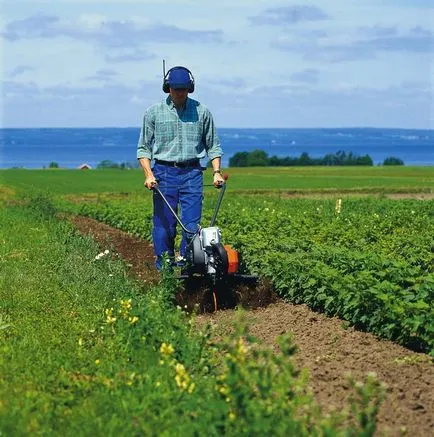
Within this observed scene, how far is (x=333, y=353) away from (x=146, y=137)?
11.2 feet

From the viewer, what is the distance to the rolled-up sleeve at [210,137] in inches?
383

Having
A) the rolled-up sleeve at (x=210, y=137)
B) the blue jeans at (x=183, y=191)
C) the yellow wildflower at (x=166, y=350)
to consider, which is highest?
the rolled-up sleeve at (x=210, y=137)

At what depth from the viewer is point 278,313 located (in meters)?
9.00

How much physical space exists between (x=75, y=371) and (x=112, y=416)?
1.20 metres

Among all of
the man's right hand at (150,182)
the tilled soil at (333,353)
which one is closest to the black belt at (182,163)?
the man's right hand at (150,182)

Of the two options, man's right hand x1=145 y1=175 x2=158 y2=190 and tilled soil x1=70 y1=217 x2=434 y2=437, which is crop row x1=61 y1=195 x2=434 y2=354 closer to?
tilled soil x1=70 y1=217 x2=434 y2=437

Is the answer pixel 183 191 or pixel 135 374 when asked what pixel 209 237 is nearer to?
pixel 183 191

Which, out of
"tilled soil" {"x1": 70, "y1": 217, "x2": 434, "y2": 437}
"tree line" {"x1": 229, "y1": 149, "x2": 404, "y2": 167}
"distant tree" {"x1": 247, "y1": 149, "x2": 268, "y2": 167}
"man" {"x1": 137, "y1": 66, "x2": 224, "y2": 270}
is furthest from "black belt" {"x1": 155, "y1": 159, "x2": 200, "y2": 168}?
"distant tree" {"x1": 247, "y1": 149, "x2": 268, "y2": 167}

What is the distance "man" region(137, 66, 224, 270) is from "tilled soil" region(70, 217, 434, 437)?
0.75 meters

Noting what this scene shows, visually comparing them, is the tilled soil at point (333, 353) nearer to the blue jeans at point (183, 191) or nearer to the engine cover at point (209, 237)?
the engine cover at point (209, 237)

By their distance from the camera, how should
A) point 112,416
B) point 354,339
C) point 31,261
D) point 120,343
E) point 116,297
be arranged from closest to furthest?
point 112,416 → point 120,343 → point 354,339 → point 116,297 → point 31,261

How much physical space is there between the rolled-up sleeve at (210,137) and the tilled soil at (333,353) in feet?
4.28

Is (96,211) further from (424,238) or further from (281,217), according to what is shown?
(424,238)

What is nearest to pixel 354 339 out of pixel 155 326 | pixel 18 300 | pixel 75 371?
pixel 155 326
